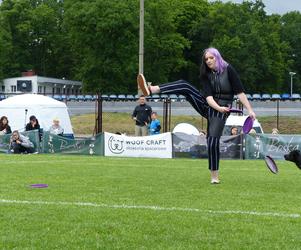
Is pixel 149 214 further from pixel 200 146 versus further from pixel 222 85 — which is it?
pixel 200 146

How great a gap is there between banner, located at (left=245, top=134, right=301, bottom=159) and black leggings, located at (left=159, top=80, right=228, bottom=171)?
9023 mm

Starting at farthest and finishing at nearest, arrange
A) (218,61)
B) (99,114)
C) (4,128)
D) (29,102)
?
(99,114) < (29,102) < (4,128) < (218,61)

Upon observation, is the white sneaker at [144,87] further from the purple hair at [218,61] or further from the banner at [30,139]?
the banner at [30,139]

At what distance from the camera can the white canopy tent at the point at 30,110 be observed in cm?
2653

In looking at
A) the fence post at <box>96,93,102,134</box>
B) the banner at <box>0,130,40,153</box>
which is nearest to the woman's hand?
the banner at <box>0,130,40,153</box>

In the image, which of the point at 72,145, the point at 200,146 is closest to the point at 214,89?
the point at 200,146

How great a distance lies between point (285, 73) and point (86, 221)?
8672 centimetres

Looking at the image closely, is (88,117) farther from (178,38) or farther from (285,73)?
(285,73)

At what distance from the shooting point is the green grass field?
15.4 ft

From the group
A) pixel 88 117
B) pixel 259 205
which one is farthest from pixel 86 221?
pixel 88 117

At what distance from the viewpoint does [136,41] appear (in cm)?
6944

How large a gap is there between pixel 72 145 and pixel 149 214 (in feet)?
48.0

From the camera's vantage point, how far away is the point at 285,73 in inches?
3526

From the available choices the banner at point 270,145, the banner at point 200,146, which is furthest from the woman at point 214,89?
the banner at point 200,146
